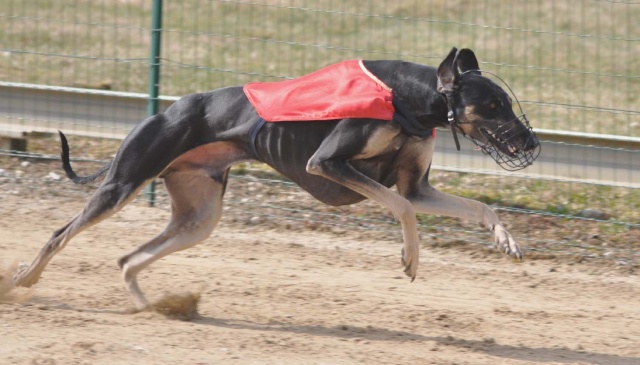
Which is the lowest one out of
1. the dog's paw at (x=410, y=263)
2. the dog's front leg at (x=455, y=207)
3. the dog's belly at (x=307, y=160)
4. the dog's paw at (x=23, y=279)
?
the dog's paw at (x=23, y=279)

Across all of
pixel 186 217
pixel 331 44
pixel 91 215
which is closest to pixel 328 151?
pixel 186 217

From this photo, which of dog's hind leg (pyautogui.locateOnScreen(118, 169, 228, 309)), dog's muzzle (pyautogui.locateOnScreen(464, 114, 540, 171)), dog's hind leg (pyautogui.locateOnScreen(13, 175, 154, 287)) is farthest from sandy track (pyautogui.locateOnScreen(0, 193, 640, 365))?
dog's muzzle (pyautogui.locateOnScreen(464, 114, 540, 171))

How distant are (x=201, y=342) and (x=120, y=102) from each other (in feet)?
12.6

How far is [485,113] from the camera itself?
536 centimetres

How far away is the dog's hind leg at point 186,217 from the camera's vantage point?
243 inches

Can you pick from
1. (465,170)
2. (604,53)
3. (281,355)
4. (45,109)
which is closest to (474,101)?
(281,355)

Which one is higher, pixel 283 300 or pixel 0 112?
pixel 0 112

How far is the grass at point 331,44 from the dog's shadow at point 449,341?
14.6 ft

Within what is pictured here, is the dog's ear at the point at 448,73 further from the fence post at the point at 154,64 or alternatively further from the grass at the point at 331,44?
the grass at the point at 331,44

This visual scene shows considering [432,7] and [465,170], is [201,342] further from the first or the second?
[432,7]

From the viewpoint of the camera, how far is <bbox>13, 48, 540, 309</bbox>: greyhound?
540 cm

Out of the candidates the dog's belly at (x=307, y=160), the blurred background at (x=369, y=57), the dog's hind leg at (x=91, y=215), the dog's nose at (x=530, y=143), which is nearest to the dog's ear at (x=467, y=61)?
the dog's nose at (x=530, y=143)

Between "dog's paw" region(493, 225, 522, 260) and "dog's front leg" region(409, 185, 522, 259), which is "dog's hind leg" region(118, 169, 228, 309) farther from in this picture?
"dog's paw" region(493, 225, 522, 260)

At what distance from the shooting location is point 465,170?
8156 millimetres
